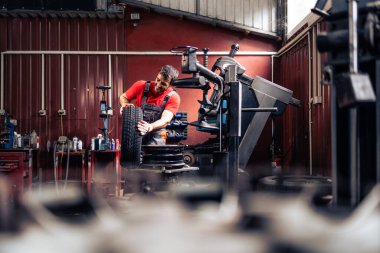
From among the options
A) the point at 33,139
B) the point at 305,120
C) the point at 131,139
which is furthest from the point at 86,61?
the point at 131,139

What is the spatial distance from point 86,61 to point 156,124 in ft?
10.4

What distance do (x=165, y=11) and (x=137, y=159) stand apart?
3.57 m

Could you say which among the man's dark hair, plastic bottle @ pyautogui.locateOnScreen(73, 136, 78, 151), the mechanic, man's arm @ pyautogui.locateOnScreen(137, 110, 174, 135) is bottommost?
plastic bottle @ pyautogui.locateOnScreen(73, 136, 78, 151)

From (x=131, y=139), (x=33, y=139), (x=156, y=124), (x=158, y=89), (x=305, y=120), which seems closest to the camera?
(x=131, y=139)

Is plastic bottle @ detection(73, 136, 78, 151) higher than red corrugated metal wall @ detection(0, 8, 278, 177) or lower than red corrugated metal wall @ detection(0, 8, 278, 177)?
lower

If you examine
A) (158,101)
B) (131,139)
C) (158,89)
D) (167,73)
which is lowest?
(131,139)

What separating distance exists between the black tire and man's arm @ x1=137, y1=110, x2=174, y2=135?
0.04m

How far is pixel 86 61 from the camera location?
583 centimetres

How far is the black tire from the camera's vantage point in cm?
269

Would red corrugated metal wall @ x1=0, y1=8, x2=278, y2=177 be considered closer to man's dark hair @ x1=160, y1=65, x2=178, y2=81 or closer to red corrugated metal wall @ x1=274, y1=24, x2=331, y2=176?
red corrugated metal wall @ x1=274, y1=24, x2=331, y2=176

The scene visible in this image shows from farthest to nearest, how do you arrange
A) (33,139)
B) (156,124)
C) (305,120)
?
(33,139) → (305,120) → (156,124)

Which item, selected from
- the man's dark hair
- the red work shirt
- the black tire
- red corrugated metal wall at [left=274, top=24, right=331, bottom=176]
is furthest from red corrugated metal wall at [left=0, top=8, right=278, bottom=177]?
the black tire

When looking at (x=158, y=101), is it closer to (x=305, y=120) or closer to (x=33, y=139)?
(x=305, y=120)

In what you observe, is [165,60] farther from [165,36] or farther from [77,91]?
[77,91]
